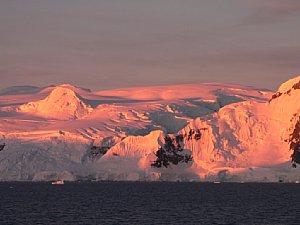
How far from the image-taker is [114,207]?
16325 cm

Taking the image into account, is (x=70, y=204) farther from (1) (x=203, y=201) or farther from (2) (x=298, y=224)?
(2) (x=298, y=224)

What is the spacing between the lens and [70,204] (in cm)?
17200

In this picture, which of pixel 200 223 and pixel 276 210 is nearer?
pixel 200 223

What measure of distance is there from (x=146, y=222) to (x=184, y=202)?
54716mm

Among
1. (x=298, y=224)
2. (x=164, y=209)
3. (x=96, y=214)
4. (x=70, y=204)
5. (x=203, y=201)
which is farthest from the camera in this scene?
(x=203, y=201)

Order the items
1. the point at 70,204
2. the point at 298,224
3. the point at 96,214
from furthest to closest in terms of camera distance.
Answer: the point at 70,204
the point at 96,214
the point at 298,224

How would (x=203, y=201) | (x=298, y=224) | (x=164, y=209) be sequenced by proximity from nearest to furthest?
(x=298, y=224)
(x=164, y=209)
(x=203, y=201)

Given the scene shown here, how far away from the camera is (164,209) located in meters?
156

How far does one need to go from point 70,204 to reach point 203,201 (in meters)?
33.3

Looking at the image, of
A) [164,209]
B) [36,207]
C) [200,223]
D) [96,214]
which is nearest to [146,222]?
[200,223]

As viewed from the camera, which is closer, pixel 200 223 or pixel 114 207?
pixel 200 223

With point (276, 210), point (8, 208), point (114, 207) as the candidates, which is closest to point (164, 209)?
point (114, 207)

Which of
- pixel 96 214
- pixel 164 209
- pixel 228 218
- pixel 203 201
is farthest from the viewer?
pixel 203 201

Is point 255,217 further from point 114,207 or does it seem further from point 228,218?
point 114,207
